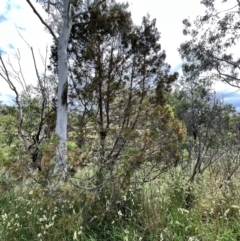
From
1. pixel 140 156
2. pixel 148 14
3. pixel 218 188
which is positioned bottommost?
pixel 218 188

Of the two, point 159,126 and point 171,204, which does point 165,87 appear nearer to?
point 159,126

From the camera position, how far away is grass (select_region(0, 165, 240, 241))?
8.67 ft

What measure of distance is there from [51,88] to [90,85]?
114cm

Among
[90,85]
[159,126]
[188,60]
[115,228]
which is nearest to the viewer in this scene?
[115,228]

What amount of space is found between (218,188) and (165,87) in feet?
17.1

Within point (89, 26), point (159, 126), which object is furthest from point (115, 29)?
point (159, 126)

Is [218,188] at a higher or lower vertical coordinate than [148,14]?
lower

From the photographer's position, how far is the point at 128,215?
9.83 ft

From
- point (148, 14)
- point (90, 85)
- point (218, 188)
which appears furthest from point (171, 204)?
point (148, 14)

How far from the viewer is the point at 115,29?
7508 mm

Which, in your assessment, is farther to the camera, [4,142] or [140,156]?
[4,142]

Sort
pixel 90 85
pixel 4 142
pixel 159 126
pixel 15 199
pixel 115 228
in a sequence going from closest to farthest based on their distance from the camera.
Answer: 1. pixel 115 228
2. pixel 15 199
3. pixel 159 126
4. pixel 90 85
5. pixel 4 142

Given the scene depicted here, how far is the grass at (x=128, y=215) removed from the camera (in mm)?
2643

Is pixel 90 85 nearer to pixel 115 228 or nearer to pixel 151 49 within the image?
pixel 151 49
